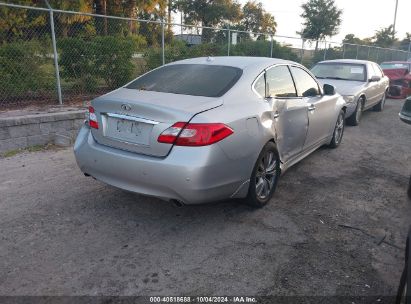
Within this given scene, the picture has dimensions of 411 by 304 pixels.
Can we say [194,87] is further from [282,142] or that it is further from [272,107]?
[282,142]

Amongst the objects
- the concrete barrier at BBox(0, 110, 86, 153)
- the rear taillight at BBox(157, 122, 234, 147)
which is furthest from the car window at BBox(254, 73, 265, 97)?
the concrete barrier at BBox(0, 110, 86, 153)

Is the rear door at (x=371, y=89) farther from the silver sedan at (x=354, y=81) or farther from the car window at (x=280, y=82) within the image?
the car window at (x=280, y=82)

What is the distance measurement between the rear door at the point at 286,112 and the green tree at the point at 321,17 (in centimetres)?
3077

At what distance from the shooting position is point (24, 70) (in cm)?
A: 733

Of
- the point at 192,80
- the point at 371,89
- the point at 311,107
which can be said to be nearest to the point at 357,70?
the point at 371,89

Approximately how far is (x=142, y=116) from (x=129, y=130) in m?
0.19

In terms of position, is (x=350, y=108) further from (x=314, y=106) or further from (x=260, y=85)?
(x=260, y=85)

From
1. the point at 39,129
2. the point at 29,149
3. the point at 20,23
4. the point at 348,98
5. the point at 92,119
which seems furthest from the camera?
the point at 20,23

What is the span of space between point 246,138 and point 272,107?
690 mm

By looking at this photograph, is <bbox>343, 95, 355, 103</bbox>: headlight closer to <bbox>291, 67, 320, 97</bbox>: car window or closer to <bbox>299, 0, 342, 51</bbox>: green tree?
<bbox>291, 67, 320, 97</bbox>: car window

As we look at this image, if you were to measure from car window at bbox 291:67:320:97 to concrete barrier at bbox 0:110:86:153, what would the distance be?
12.7ft

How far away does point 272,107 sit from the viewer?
3.88m

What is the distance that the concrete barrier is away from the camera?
18.8 ft

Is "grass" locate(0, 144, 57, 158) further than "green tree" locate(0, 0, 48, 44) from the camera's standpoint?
No
